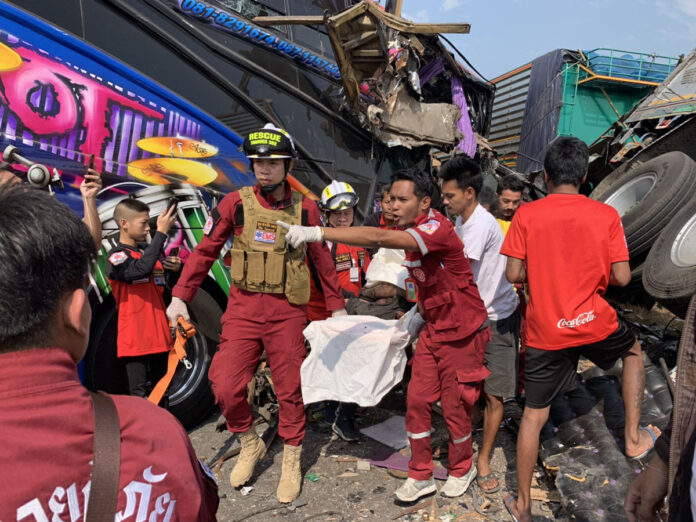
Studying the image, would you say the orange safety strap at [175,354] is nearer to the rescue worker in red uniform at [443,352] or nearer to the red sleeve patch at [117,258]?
the red sleeve patch at [117,258]

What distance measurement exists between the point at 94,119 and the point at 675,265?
14.4 ft

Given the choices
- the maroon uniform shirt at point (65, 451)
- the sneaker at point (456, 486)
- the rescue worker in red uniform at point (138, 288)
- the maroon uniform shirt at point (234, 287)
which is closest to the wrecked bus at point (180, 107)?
the rescue worker in red uniform at point (138, 288)

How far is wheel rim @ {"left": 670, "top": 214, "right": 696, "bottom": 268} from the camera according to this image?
373cm

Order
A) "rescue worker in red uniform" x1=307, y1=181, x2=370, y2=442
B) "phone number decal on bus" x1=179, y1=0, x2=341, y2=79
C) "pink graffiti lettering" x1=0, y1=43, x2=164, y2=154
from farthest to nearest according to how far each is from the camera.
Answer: "rescue worker in red uniform" x1=307, y1=181, x2=370, y2=442, "phone number decal on bus" x1=179, y1=0, x2=341, y2=79, "pink graffiti lettering" x1=0, y1=43, x2=164, y2=154

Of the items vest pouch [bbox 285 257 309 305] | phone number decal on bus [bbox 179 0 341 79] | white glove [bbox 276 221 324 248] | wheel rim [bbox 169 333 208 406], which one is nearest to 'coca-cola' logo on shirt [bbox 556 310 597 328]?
white glove [bbox 276 221 324 248]

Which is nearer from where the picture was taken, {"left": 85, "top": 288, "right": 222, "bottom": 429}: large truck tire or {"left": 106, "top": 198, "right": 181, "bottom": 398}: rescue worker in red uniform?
{"left": 106, "top": 198, "right": 181, "bottom": 398}: rescue worker in red uniform

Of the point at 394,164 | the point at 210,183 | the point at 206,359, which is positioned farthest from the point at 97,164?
the point at 394,164

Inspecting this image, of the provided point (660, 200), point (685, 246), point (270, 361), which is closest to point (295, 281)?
point (270, 361)

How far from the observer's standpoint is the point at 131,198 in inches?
118

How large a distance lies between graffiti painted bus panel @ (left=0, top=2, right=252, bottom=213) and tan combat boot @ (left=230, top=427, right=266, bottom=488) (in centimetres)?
171

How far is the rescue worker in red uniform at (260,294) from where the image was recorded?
284cm

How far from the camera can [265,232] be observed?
114 inches

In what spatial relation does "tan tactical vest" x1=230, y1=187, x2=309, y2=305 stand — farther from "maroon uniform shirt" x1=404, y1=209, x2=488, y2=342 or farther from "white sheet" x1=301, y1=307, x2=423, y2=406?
"maroon uniform shirt" x1=404, y1=209, x2=488, y2=342

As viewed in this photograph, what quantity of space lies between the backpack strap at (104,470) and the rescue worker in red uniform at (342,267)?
2.72 metres
